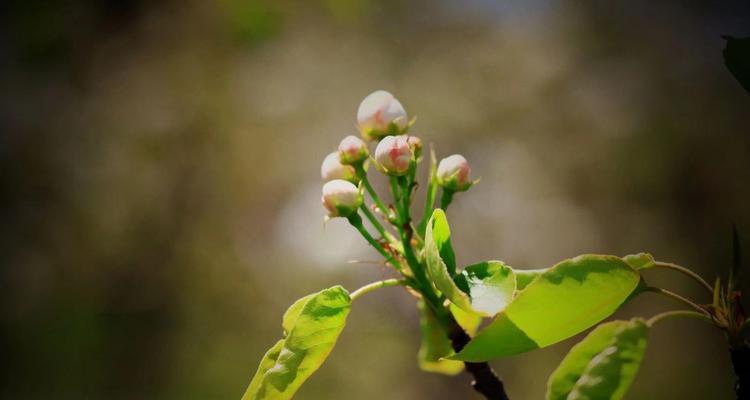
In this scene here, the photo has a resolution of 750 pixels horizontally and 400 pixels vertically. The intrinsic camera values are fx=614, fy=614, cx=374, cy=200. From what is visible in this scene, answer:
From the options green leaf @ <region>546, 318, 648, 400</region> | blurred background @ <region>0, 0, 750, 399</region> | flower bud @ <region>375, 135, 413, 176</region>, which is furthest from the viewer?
blurred background @ <region>0, 0, 750, 399</region>

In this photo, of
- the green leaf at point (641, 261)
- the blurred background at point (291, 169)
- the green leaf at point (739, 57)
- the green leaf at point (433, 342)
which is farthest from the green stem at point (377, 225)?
the blurred background at point (291, 169)

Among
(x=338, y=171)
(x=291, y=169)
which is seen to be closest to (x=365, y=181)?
(x=338, y=171)

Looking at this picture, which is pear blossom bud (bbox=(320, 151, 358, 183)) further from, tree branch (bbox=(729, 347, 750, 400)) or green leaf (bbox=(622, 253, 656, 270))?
tree branch (bbox=(729, 347, 750, 400))

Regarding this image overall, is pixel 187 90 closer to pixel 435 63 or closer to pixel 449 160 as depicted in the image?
pixel 435 63

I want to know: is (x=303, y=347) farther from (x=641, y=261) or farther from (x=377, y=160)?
(x=641, y=261)

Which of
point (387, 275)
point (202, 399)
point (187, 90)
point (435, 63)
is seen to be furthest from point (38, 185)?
point (387, 275)

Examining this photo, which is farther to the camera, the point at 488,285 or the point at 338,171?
the point at 338,171

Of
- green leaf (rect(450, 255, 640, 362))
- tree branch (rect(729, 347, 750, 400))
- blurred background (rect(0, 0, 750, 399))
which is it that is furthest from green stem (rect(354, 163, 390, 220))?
blurred background (rect(0, 0, 750, 399))
